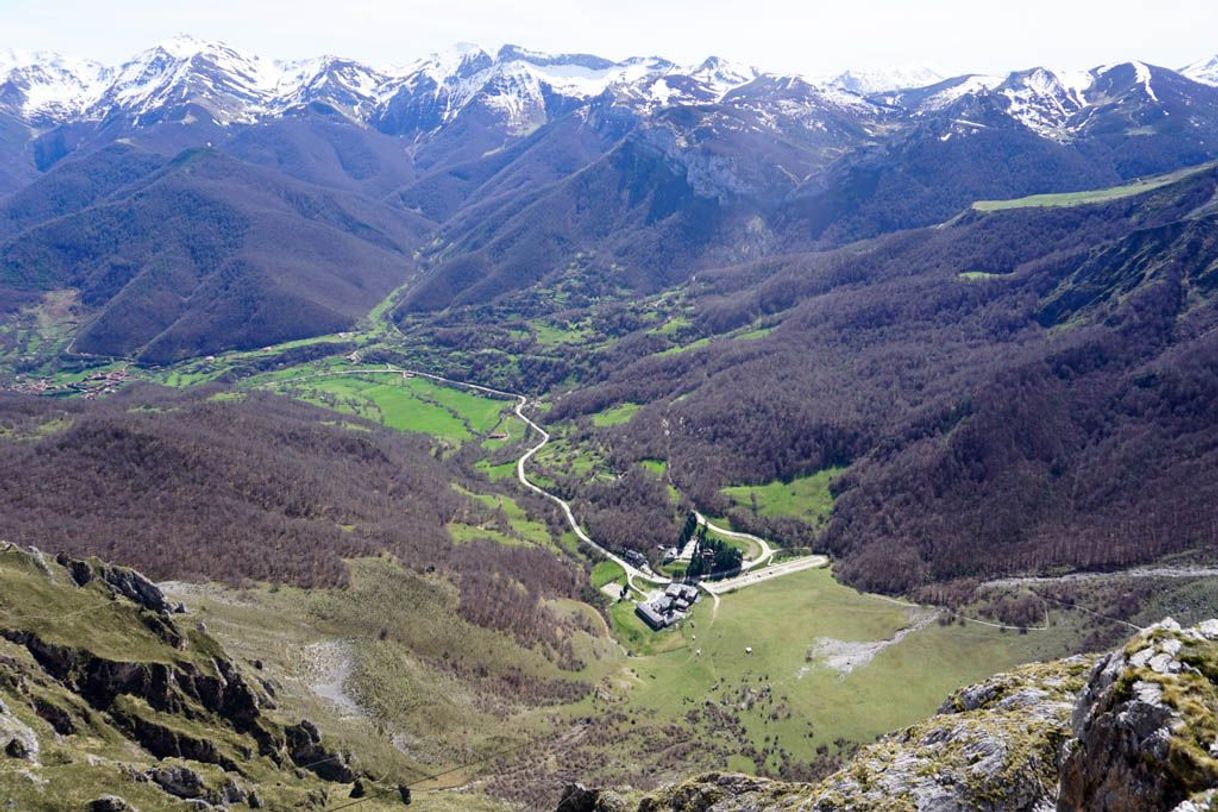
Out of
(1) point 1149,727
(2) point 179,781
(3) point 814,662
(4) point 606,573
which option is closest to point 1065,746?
(1) point 1149,727

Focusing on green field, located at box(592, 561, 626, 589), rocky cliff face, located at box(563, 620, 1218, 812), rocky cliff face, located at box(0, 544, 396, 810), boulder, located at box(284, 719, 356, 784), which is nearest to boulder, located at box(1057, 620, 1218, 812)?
rocky cliff face, located at box(563, 620, 1218, 812)

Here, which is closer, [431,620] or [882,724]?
[882,724]

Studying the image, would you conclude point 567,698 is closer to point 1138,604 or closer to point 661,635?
point 661,635

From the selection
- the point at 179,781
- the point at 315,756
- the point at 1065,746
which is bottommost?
the point at 315,756

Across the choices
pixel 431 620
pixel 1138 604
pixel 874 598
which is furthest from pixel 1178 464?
pixel 431 620

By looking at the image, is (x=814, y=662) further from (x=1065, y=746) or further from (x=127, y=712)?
(x=1065, y=746)

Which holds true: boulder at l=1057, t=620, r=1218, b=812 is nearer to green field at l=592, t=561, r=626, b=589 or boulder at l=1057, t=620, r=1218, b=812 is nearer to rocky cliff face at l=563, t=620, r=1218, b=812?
rocky cliff face at l=563, t=620, r=1218, b=812
